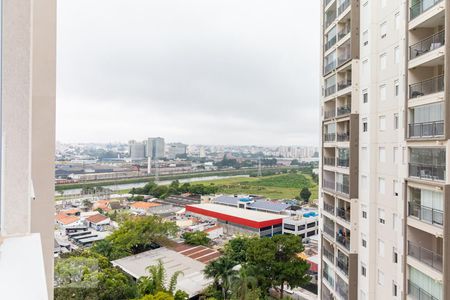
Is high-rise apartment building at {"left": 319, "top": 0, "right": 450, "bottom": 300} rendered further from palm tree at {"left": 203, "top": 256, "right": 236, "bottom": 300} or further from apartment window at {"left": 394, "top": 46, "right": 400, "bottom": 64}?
palm tree at {"left": 203, "top": 256, "right": 236, "bottom": 300}

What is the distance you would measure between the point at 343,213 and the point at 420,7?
3365mm

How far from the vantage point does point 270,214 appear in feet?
34.7

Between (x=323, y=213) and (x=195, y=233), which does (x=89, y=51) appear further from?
(x=323, y=213)

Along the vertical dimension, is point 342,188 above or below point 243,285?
above

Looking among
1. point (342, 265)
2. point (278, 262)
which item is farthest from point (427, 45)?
point (278, 262)

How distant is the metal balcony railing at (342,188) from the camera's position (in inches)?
197

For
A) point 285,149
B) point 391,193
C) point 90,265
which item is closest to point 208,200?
point 285,149

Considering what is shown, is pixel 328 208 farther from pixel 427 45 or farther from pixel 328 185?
pixel 427 45

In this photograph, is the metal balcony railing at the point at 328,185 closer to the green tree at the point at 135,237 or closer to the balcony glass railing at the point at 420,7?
the balcony glass railing at the point at 420,7

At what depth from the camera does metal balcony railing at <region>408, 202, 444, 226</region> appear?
2.86m

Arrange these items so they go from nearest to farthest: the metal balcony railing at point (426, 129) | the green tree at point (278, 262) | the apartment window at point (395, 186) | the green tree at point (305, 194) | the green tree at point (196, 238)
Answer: the metal balcony railing at point (426, 129) → the apartment window at point (395, 186) → the green tree at point (278, 262) → the green tree at point (196, 238) → the green tree at point (305, 194)

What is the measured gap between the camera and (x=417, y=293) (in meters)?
3.16

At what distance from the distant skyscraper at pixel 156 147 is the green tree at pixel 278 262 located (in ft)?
13.8

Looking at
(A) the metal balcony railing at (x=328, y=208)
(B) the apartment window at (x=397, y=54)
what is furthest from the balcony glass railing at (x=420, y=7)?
(A) the metal balcony railing at (x=328, y=208)
